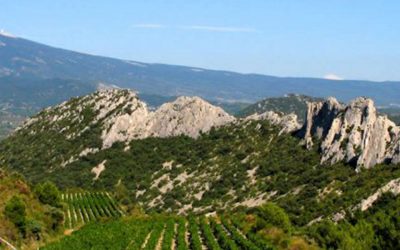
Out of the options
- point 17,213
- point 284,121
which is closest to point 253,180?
point 284,121

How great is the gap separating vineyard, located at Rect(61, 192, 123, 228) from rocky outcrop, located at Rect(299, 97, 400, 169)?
5312 cm

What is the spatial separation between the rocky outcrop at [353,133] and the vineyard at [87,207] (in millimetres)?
53122

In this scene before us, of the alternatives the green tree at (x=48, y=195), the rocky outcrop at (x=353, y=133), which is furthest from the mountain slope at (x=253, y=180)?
the green tree at (x=48, y=195)

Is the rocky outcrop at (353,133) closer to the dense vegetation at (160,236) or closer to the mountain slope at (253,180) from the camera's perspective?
the mountain slope at (253,180)

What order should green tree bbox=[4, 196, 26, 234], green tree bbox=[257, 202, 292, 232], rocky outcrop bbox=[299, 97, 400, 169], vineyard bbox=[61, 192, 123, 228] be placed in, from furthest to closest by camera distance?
rocky outcrop bbox=[299, 97, 400, 169] < vineyard bbox=[61, 192, 123, 228] < green tree bbox=[257, 202, 292, 232] < green tree bbox=[4, 196, 26, 234]

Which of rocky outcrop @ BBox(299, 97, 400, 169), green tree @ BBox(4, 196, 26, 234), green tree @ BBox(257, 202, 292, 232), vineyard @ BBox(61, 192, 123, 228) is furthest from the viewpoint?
rocky outcrop @ BBox(299, 97, 400, 169)

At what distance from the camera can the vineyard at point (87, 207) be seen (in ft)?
456

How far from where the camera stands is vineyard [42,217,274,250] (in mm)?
91812

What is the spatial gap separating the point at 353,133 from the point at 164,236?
65.2 metres

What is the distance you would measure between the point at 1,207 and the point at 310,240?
51.6m

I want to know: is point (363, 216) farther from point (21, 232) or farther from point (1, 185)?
point (1, 185)

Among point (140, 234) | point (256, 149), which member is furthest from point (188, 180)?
point (140, 234)

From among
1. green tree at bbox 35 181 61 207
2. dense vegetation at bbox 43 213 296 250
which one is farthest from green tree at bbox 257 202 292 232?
green tree at bbox 35 181 61 207

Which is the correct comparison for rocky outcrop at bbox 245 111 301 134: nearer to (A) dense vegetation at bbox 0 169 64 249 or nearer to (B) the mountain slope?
(B) the mountain slope
